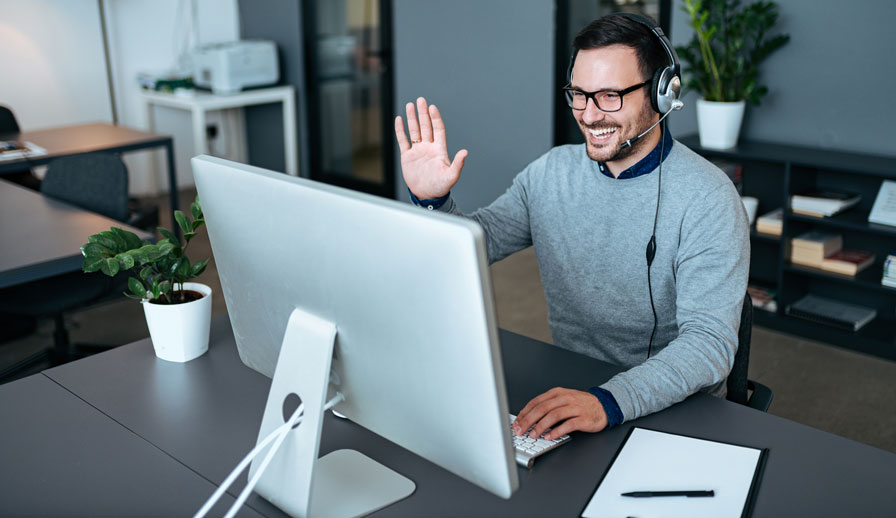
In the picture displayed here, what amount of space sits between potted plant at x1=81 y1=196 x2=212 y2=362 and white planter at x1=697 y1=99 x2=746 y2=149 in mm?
2352

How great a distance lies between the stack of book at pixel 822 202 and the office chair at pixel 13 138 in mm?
3317

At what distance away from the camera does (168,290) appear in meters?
1.52

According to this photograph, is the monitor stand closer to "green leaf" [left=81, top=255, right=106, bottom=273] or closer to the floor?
"green leaf" [left=81, top=255, right=106, bottom=273]

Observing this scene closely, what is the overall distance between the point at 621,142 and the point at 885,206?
6.10 ft

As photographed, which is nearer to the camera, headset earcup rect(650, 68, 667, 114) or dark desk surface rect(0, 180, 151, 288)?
headset earcup rect(650, 68, 667, 114)

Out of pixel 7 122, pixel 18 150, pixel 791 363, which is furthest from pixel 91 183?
pixel 791 363

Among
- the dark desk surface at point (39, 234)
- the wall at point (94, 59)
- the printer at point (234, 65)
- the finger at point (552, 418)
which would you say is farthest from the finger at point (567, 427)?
the wall at point (94, 59)

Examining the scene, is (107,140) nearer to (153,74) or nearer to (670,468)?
(153,74)

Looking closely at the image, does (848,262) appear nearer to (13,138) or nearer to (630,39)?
(630,39)

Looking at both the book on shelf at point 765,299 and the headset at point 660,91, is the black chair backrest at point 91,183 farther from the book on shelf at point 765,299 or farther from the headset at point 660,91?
the book on shelf at point 765,299

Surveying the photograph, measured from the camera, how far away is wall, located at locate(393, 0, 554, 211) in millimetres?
4148

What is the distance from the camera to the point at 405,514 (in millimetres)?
1049

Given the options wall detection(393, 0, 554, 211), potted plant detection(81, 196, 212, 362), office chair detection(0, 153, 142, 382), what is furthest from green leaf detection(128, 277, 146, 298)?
wall detection(393, 0, 554, 211)

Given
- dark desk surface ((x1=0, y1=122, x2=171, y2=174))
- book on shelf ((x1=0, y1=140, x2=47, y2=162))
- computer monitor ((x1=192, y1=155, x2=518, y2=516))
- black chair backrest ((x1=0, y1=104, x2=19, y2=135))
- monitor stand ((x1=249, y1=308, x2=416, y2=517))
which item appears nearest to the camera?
computer monitor ((x1=192, y1=155, x2=518, y2=516))
